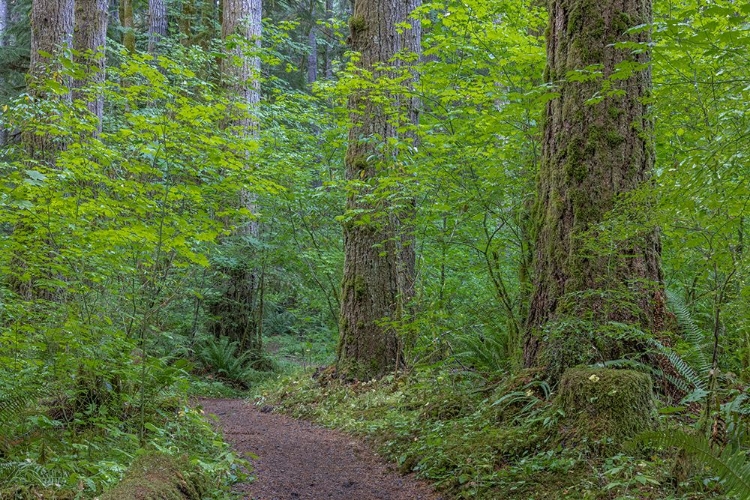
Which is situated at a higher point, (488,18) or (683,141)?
(488,18)

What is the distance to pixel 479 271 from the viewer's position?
23.9 feet

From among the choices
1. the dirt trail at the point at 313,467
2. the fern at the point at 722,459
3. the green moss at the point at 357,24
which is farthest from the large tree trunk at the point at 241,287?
the fern at the point at 722,459

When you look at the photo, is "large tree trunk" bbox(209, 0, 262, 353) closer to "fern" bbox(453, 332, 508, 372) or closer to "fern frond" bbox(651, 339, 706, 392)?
"fern" bbox(453, 332, 508, 372)

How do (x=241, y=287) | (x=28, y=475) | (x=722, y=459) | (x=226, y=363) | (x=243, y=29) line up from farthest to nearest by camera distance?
(x=243, y=29) < (x=241, y=287) < (x=226, y=363) < (x=28, y=475) < (x=722, y=459)

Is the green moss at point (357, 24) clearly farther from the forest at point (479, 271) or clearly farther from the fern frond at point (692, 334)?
the fern frond at point (692, 334)

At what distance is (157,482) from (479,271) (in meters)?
4.82

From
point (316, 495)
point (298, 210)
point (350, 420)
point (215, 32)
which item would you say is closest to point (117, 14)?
point (215, 32)

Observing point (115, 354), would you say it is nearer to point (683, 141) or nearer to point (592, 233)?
point (592, 233)

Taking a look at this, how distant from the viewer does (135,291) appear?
189 inches

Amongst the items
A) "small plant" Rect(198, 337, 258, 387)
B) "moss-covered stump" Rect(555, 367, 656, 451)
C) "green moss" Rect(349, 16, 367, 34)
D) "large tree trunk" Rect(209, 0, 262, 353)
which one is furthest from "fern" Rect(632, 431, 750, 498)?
"large tree trunk" Rect(209, 0, 262, 353)

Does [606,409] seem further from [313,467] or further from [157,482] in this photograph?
[157,482]

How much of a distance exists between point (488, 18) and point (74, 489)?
6244 mm

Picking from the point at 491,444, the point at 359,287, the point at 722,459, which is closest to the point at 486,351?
the point at 359,287

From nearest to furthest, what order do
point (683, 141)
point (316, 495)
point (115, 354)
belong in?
point (316, 495), point (115, 354), point (683, 141)
